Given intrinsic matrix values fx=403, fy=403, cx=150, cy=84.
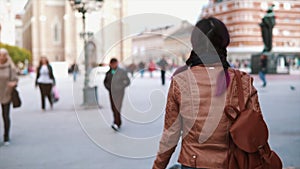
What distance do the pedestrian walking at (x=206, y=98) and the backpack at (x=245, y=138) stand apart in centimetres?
3

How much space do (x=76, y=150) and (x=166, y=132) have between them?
4.27 m

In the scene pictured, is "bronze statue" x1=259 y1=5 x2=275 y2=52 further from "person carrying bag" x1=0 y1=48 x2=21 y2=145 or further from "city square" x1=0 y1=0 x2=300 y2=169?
"person carrying bag" x1=0 y1=48 x2=21 y2=145

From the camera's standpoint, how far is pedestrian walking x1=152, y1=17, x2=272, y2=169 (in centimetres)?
212

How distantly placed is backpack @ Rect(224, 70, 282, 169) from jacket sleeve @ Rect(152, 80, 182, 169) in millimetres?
274

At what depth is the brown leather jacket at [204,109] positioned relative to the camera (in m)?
2.12

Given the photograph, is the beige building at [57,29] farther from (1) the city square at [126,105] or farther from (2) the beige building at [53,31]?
(1) the city square at [126,105]

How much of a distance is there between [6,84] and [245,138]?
18.5ft

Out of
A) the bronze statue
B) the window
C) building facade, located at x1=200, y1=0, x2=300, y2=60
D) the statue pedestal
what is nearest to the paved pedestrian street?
the statue pedestal

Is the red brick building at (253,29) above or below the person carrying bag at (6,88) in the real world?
above

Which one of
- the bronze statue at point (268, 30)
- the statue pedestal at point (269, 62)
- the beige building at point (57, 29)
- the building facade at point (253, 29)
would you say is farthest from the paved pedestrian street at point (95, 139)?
the building facade at point (253, 29)

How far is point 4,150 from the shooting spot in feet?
20.9

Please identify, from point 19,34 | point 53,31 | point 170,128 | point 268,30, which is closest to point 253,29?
point 53,31

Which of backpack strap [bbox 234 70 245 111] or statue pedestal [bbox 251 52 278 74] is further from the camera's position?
statue pedestal [bbox 251 52 278 74]

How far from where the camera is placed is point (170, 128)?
2248 millimetres
